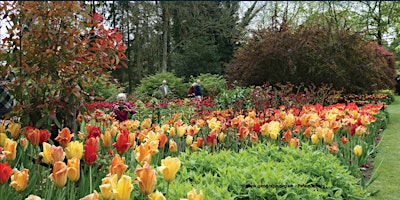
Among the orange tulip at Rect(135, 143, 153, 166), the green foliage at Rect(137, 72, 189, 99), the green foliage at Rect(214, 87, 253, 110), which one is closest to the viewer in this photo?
the orange tulip at Rect(135, 143, 153, 166)

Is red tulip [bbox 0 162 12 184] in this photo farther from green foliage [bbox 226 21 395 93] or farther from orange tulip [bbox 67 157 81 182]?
green foliage [bbox 226 21 395 93]

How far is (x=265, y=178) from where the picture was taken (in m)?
2.13

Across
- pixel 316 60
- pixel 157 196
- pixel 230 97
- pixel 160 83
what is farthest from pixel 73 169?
pixel 160 83

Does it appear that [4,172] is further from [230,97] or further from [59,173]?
[230,97]

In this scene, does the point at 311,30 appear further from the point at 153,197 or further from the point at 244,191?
the point at 153,197

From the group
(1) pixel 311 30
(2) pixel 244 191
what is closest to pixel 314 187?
(2) pixel 244 191

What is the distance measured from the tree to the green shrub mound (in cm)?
96

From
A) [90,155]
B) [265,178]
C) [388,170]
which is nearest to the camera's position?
[90,155]

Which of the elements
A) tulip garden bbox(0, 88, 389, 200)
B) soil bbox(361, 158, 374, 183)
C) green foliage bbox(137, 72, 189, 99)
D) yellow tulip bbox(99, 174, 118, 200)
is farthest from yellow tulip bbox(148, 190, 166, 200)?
green foliage bbox(137, 72, 189, 99)

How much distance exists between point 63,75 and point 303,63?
8738 millimetres

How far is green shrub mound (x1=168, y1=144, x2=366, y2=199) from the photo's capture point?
2029 millimetres

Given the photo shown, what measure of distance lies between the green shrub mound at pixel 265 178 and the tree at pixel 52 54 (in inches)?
37.9

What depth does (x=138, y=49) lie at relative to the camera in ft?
64.5

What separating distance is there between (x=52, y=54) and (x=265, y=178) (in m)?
1.71
